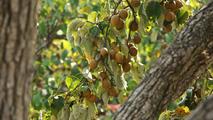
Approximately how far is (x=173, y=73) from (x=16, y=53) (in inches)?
36.3

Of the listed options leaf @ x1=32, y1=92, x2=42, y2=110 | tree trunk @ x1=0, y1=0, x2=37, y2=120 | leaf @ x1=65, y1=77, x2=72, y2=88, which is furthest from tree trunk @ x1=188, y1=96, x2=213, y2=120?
leaf @ x1=32, y1=92, x2=42, y2=110

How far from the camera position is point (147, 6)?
2.25 m

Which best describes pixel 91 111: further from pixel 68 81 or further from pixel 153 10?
pixel 153 10

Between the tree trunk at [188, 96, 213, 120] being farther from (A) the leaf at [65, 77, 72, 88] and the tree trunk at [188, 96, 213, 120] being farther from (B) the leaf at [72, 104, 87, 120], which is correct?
(A) the leaf at [65, 77, 72, 88]

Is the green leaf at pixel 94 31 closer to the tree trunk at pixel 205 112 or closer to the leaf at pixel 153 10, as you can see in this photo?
the leaf at pixel 153 10

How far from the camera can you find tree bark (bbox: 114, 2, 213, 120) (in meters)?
2.00

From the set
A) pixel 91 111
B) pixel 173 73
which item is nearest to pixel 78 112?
pixel 91 111

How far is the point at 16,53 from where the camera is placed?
1188mm

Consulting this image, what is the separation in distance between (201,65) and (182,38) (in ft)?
0.38

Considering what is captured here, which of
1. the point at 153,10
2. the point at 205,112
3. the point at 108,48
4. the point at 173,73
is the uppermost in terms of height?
the point at 153,10

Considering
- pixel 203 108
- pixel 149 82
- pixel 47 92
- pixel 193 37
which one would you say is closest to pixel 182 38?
pixel 193 37

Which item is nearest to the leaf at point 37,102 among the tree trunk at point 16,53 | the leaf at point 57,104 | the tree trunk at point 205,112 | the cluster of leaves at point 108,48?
the cluster of leaves at point 108,48

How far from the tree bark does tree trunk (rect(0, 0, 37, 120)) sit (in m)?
0.81

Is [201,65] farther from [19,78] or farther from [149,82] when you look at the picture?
[19,78]
